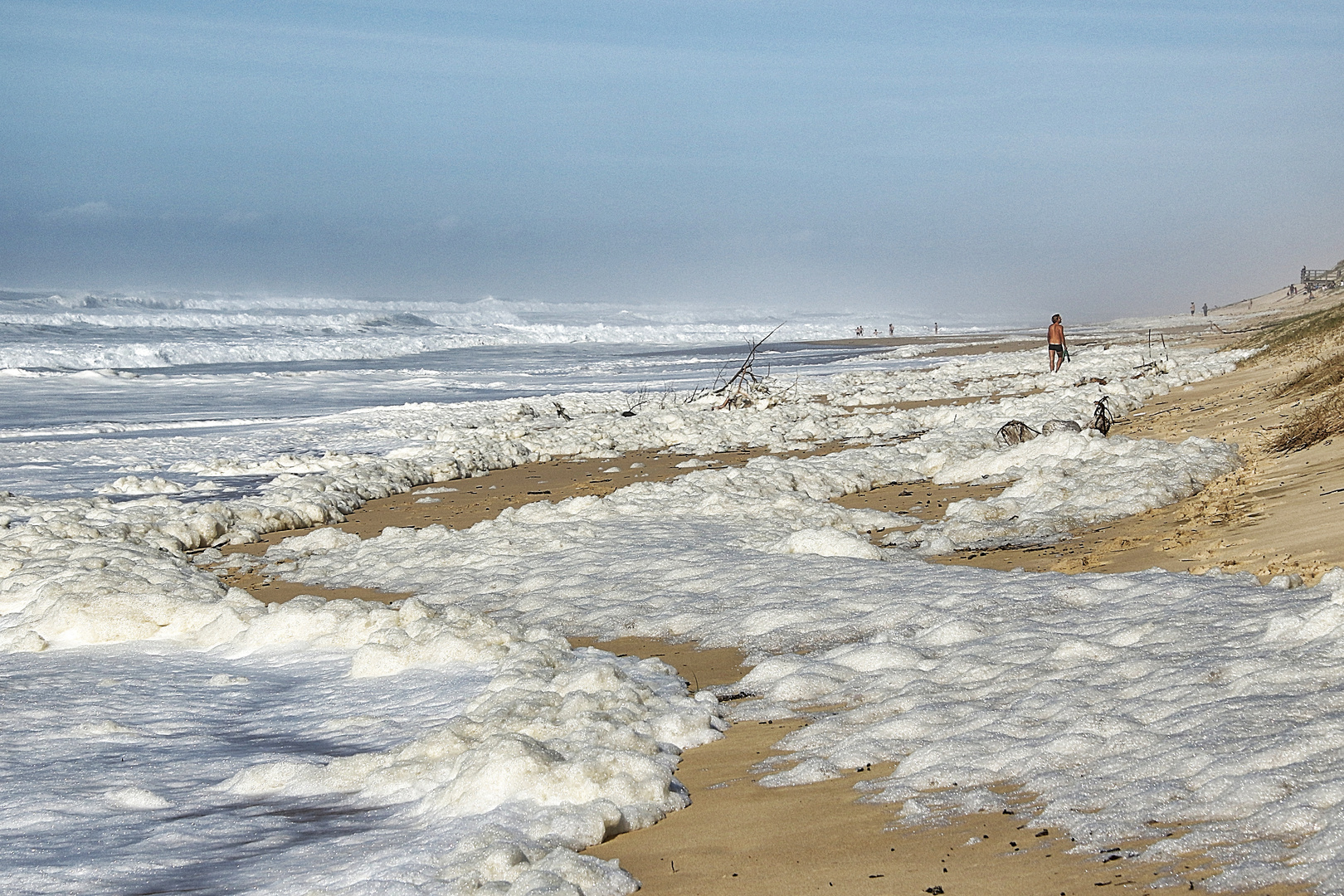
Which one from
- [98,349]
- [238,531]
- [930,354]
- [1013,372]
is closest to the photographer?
[238,531]

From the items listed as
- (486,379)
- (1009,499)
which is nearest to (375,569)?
(1009,499)

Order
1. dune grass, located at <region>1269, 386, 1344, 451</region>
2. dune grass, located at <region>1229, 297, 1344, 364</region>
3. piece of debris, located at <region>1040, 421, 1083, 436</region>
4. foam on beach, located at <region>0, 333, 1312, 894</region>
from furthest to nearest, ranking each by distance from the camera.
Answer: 1. dune grass, located at <region>1229, 297, 1344, 364</region>
2. piece of debris, located at <region>1040, 421, 1083, 436</region>
3. dune grass, located at <region>1269, 386, 1344, 451</region>
4. foam on beach, located at <region>0, 333, 1312, 894</region>

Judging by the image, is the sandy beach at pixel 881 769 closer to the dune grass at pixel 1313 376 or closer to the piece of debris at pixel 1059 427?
the dune grass at pixel 1313 376

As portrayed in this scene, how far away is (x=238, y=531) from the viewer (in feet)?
36.6

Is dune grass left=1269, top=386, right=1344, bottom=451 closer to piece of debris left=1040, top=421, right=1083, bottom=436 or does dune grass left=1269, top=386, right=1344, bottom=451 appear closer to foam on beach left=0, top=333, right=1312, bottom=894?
foam on beach left=0, top=333, right=1312, bottom=894

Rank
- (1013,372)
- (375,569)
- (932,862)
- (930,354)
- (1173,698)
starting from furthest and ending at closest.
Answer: (930,354)
(1013,372)
(375,569)
(1173,698)
(932,862)

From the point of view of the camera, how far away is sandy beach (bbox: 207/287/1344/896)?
9.43 feet

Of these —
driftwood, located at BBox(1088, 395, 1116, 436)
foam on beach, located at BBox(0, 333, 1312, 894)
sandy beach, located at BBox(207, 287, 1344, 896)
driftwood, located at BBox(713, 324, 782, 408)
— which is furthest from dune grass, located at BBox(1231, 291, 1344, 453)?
driftwood, located at BBox(713, 324, 782, 408)

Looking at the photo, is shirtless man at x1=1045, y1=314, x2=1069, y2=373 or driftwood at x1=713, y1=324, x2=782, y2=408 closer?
driftwood at x1=713, y1=324, x2=782, y2=408

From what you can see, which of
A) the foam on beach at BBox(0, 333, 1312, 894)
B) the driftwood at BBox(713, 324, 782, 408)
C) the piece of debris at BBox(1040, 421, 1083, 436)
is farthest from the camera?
the driftwood at BBox(713, 324, 782, 408)

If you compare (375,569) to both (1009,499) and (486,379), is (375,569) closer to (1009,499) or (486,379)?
(1009,499)

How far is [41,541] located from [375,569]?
2.98 meters

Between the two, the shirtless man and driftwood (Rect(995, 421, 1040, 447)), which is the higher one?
the shirtless man

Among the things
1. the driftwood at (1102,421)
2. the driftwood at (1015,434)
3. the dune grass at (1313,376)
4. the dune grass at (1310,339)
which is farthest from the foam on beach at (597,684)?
the dune grass at (1310,339)
